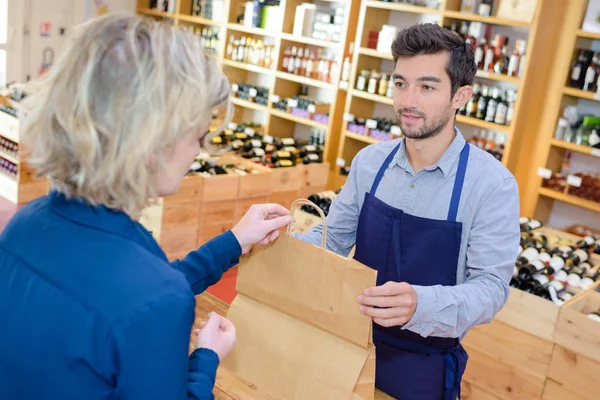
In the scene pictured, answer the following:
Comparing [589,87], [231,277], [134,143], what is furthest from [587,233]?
→ [134,143]

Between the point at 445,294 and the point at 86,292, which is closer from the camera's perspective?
the point at 86,292

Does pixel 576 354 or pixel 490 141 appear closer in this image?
pixel 576 354

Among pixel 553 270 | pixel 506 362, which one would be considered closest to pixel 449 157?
pixel 506 362

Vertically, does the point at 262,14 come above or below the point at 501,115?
above

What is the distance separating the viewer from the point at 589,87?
4598 millimetres

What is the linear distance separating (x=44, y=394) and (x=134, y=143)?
1.38ft

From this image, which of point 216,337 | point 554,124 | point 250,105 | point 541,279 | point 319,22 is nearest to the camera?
point 216,337

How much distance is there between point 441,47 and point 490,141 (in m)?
3.27

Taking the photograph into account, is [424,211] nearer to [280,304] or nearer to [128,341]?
[280,304]

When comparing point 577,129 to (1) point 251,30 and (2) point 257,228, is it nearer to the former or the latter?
(1) point 251,30

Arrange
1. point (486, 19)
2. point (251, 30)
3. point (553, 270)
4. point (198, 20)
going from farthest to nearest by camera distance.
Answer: point (198, 20)
point (251, 30)
point (486, 19)
point (553, 270)

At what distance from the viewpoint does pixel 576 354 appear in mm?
3367

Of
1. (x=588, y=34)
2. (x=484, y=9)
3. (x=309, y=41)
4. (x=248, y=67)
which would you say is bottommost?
(x=248, y=67)

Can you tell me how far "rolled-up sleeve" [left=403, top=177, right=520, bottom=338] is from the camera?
67.2 inches
